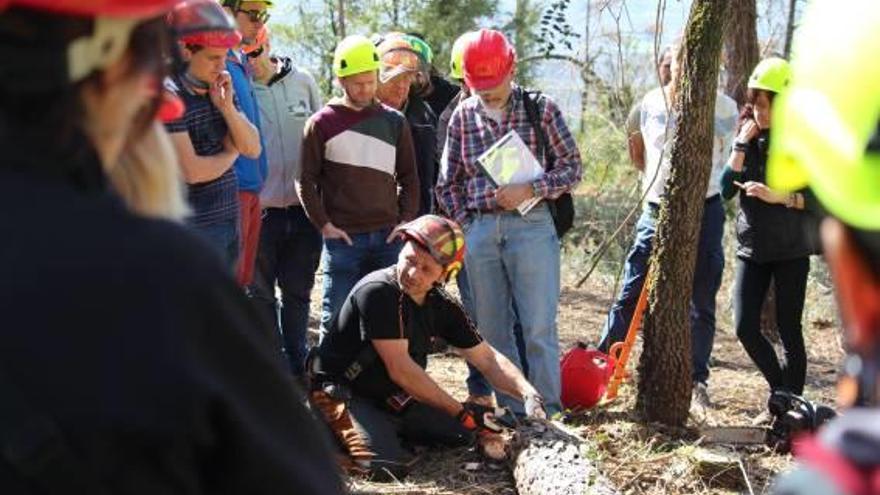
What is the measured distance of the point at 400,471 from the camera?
4.74m

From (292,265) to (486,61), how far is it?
1319 mm

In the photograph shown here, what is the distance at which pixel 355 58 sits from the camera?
211 inches

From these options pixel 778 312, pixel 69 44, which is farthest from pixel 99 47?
pixel 778 312

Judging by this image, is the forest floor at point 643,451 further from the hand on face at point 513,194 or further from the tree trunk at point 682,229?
the hand on face at point 513,194

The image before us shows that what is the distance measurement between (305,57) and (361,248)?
8.64 meters

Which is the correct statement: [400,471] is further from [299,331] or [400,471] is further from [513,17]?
[513,17]

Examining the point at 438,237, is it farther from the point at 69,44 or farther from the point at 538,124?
the point at 69,44

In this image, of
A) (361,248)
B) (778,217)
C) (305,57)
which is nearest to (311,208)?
(361,248)

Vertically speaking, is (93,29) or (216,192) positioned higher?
(93,29)

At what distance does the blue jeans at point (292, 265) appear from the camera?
18.2 ft

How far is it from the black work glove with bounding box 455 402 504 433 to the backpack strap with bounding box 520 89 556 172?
1.11 metres

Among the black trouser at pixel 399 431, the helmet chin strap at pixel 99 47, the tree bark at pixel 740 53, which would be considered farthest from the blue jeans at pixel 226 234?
the tree bark at pixel 740 53

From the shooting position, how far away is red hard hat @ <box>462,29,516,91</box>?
5137 millimetres

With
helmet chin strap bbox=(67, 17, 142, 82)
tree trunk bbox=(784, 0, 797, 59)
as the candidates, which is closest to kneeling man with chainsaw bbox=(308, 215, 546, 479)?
helmet chin strap bbox=(67, 17, 142, 82)
